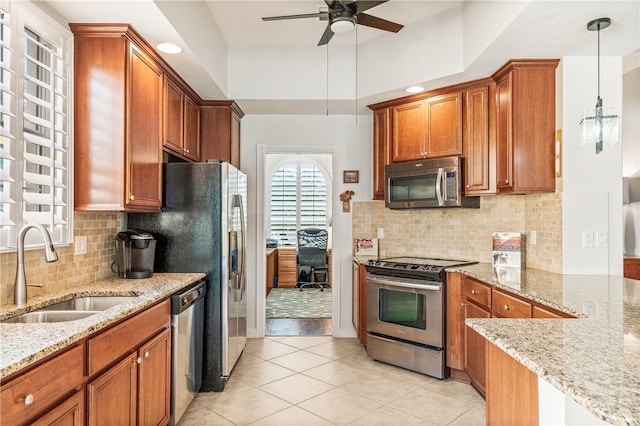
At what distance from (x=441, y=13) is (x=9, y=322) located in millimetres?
3379

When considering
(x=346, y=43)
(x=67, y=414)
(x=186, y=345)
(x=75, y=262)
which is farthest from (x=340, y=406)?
(x=346, y=43)

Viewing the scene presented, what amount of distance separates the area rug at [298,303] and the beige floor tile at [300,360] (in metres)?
1.47

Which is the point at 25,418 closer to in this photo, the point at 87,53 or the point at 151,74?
the point at 87,53

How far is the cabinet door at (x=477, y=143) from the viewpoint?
10.9 feet

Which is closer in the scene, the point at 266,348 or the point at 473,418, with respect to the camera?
the point at 473,418

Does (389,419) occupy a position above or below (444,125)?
below

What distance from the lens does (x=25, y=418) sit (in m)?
1.24

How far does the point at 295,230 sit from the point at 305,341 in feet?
12.3

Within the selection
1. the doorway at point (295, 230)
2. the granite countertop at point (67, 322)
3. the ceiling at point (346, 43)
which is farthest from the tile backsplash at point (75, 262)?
the doorway at point (295, 230)

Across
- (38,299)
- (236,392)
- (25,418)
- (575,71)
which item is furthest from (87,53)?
(575,71)

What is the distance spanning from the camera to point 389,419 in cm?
261

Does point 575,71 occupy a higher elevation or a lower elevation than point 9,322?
higher

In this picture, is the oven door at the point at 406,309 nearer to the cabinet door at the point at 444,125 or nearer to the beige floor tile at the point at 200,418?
the cabinet door at the point at 444,125

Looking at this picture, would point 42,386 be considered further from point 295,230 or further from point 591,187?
point 295,230
